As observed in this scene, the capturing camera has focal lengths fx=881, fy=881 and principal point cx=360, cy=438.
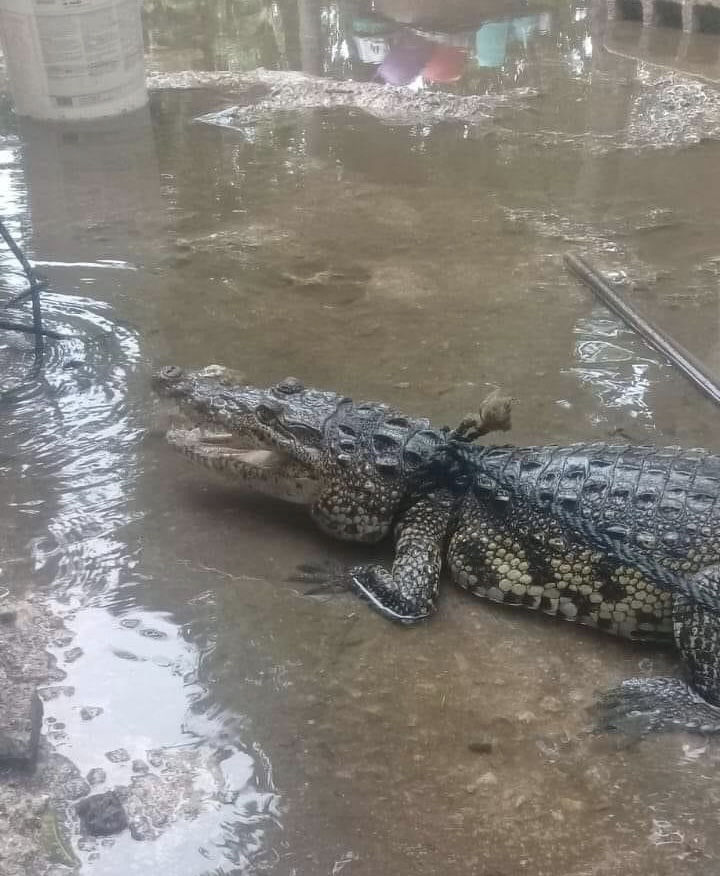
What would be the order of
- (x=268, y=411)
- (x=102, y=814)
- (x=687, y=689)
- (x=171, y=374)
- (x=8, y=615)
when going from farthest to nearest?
(x=171, y=374)
(x=268, y=411)
(x=8, y=615)
(x=687, y=689)
(x=102, y=814)

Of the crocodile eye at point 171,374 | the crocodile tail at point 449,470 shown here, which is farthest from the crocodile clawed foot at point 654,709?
the crocodile eye at point 171,374

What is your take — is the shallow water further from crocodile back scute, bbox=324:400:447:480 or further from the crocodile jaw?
crocodile back scute, bbox=324:400:447:480

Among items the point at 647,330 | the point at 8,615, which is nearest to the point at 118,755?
the point at 8,615

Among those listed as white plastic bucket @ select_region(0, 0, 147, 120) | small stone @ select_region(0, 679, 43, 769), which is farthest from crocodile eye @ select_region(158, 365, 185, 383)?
white plastic bucket @ select_region(0, 0, 147, 120)

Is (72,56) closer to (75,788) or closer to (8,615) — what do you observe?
(8,615)

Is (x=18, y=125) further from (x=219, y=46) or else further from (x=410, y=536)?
(x=410, y=536)

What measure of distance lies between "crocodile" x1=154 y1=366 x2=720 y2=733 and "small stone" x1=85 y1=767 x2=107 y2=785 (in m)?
0.97

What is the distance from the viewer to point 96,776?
2.21 m

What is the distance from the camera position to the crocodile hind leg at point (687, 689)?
95.9 inches

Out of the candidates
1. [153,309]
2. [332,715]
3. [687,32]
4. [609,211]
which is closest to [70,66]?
[153,309]

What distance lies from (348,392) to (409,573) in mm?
1224

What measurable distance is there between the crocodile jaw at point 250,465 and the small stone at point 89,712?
3.63ft

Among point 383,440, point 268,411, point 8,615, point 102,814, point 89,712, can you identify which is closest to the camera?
point 102,814

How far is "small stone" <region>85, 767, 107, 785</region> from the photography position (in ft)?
7.22
